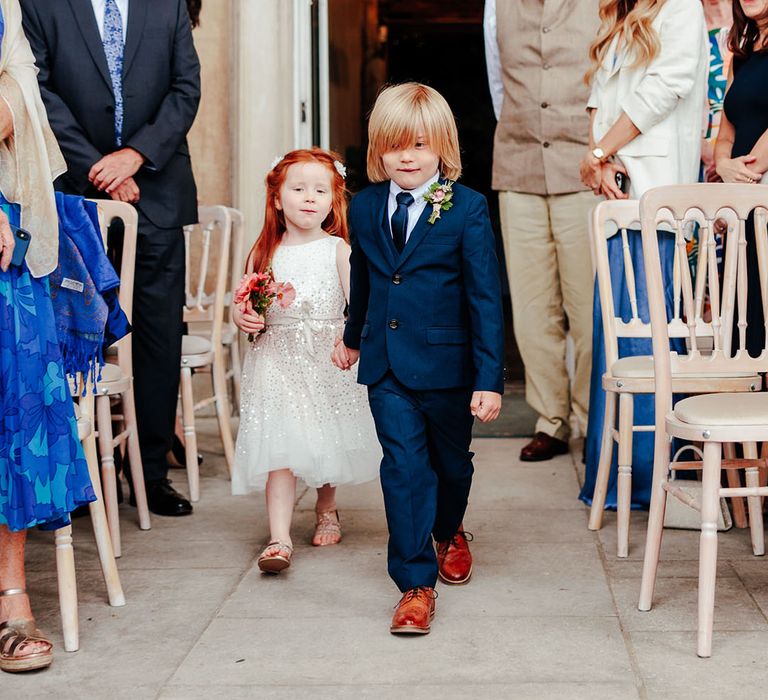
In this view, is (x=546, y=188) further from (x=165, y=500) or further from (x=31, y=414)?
(x=31, y=414)

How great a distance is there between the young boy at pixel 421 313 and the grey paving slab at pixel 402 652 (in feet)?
0.49

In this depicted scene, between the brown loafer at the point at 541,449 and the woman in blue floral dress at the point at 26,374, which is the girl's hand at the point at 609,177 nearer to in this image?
the brown loafer at the point at 541,449

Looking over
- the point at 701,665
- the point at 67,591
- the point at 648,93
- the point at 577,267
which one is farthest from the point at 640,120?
the point at 67,591

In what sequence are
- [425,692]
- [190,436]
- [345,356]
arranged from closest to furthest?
[425,692] → [345,356] → [190,436]

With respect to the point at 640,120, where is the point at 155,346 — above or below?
below

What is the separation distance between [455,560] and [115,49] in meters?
2.20

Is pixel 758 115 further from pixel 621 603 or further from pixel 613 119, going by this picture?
pixel 621 603

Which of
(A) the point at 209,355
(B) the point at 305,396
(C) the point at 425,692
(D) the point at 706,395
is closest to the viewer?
(C) the point at 425,692

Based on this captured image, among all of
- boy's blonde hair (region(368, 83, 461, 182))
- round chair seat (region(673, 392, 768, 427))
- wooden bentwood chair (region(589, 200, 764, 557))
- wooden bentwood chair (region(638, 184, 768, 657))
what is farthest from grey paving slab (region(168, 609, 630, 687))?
boy's blonde hair (region(368, 83, 461, 182))

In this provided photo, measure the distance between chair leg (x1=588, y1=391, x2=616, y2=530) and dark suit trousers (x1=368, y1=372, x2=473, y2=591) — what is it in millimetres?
868

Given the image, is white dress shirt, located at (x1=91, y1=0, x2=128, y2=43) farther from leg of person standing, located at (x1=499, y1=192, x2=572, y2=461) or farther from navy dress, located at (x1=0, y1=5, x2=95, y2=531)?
leg of person standing, located at (x1=499, y1=192, x2=572, y2=461)

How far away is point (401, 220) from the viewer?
10.6 feet

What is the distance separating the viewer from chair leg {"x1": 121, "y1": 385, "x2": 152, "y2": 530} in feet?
13.6

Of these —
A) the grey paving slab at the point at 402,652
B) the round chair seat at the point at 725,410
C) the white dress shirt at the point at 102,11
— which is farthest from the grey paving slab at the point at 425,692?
the white dress shirt at the point at 102,11
